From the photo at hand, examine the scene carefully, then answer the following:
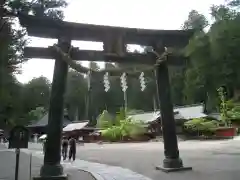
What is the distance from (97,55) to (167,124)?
3802mm

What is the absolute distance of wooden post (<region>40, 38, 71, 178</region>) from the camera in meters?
10.8

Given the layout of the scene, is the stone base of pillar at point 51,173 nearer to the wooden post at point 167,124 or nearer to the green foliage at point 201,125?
the wooden post at point 167,124

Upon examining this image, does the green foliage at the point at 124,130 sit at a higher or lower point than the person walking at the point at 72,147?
higher

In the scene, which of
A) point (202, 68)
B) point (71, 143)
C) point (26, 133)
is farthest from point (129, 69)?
point (202, 68)

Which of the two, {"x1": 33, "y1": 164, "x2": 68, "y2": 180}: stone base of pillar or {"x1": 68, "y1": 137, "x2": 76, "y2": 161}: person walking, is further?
{"x1": 68, "y1": 137, "x2": 76, "y2": 161}: person walking

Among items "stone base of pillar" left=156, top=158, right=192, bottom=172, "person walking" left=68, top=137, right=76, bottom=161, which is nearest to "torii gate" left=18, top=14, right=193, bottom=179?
"stone base of pillar" left=156, top=158, right=192, bottom=172

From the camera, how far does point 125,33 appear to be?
39.8 feet

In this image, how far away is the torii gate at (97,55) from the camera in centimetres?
1100

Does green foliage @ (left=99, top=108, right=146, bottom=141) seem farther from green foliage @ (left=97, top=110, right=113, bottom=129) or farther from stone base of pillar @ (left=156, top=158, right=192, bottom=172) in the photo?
stone base of pillar @ (left=156, top=158, right=192, bottom=172)

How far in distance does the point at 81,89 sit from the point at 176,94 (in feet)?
75.5

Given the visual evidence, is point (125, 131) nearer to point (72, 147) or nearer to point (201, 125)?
point (201, 125)

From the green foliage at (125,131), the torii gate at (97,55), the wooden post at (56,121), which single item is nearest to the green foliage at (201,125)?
the green foliage at (125,131)

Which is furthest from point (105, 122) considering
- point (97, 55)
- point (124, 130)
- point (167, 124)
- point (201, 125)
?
point (97, 55)

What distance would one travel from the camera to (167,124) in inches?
484
